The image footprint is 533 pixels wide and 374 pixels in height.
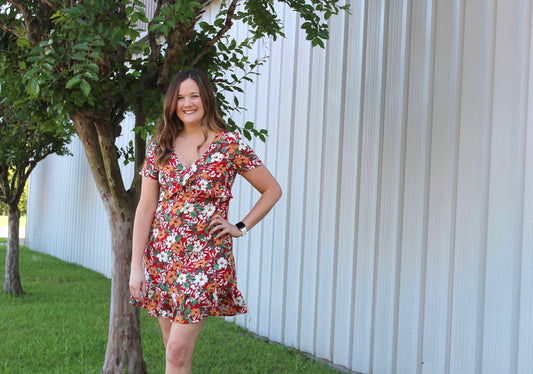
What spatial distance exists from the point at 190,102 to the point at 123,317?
6.68ft

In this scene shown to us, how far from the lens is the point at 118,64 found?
13.2 ft

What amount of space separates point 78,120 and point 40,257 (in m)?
11.9

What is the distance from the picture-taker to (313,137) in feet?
19.3

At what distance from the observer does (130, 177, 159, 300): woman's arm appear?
3.11 metres

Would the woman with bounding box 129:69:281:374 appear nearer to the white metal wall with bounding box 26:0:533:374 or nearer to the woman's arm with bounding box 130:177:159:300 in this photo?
the woman's arm with bounding box 130:177:159:300

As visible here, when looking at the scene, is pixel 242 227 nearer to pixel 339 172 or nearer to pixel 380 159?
pixel 380 159

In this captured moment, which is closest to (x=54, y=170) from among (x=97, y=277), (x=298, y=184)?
(x=97, y=277)

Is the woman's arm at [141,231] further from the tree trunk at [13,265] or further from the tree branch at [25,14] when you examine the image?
the tree trunk at [13,265]

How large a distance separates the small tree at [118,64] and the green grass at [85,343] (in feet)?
2.87

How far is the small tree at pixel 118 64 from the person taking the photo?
343 centimetres

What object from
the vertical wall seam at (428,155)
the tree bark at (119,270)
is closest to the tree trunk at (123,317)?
the tree bark at (119,270)

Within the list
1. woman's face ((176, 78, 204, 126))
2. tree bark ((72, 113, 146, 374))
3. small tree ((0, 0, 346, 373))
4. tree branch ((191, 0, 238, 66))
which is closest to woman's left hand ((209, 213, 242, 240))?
woman's face ((176, 78, 204, 126))

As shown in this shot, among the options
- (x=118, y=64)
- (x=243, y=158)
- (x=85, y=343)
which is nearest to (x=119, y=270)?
(x=118, y=64)

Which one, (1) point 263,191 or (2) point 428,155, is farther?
(2) point 428,155
